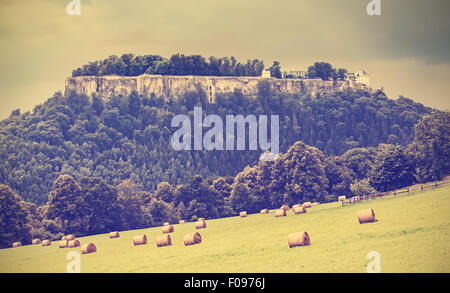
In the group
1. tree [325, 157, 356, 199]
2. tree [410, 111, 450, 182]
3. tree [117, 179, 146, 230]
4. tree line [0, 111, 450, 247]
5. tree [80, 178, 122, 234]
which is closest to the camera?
tree line [0, 111, 450, 247]

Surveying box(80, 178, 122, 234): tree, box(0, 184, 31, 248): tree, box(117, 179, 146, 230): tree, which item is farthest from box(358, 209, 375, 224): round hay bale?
box(117, 179, 146, 230): tree

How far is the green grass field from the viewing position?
73688 millimetres

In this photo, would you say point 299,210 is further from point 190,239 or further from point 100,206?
point 100,206

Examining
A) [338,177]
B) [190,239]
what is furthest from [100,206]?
[190,239]

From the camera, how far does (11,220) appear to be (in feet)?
454

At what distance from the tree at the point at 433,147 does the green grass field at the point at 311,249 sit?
29.9m

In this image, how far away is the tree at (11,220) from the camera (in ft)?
445

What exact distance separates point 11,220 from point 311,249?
68395mm

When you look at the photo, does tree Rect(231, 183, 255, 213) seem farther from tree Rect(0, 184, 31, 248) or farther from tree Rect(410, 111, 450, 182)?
tree Rect(0, 184, 31, 248)

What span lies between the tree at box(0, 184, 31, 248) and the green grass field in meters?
24.0

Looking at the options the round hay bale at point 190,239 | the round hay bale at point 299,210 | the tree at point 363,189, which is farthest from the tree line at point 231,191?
the round hay bale at point 190,239

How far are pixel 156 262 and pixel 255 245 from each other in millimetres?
9372
